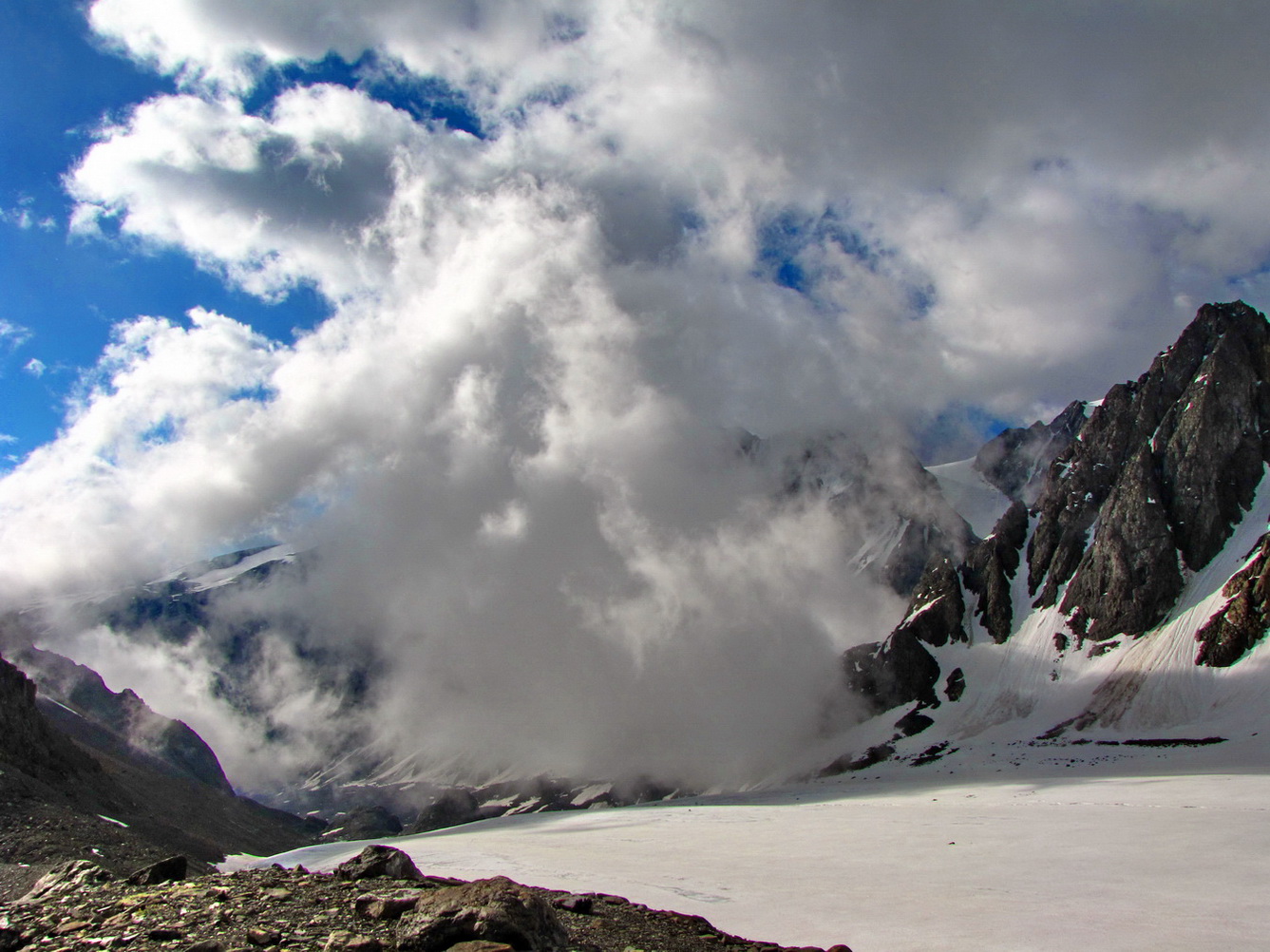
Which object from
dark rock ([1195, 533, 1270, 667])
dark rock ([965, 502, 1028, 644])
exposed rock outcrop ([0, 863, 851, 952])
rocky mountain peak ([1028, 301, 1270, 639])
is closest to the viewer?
exposed rock outcrop ([0, 863, 851, 952])

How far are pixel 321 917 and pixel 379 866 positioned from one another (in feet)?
17.5

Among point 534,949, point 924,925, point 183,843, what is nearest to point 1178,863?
point 924,925

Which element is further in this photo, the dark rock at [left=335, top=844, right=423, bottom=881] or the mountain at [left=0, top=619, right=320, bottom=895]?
the mountain at [left=0, top=619, right=320, bottom=895]

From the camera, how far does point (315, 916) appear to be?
13.8m

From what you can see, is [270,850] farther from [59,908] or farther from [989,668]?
[989,668]

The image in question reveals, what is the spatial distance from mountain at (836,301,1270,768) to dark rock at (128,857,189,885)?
133778mm

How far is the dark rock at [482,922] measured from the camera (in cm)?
1173

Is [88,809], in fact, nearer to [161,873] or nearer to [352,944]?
[161,873]

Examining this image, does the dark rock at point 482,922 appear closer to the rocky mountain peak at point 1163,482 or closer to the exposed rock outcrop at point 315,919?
the exposed rock outcrop at point 315,919

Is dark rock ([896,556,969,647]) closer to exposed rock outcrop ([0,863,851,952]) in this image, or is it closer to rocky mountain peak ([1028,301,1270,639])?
rocky mountain peak ([1028,301,1270,639])

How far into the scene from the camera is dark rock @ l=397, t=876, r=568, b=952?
38.5 ft

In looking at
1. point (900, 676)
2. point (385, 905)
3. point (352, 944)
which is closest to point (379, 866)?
point (385, 905)

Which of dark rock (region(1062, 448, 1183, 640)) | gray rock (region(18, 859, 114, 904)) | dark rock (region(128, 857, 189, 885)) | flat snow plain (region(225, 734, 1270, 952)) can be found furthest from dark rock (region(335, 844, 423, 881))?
dark rock (region(1062, 448, 1183, 640))

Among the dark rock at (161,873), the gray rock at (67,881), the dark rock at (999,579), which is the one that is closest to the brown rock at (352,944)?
the dark rock at (161,873)
